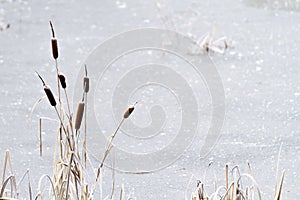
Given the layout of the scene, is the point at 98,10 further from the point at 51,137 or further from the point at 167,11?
the point at 51,137

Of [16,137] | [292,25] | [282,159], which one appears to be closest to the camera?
[282,159]

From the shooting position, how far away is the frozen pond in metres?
2.29

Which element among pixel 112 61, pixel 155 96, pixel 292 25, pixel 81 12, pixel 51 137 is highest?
pixel 81 12

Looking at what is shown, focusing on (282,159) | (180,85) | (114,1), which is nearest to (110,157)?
(282,159)

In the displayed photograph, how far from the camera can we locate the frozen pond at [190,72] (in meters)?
2.29

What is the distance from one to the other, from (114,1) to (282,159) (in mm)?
2265

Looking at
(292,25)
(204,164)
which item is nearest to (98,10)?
(292,25)

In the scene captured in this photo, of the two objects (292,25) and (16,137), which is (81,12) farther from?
(16,137)

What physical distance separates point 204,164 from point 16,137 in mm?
689

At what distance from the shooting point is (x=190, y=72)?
3.25m

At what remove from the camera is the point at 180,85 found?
3102 millimetres

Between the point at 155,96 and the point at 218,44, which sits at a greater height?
the point at 218,44

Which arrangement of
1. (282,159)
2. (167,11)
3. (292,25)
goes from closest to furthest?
1. (282,159)
2. (292,25)
3. (167,11)

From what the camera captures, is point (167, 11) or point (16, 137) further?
point (167, 11)
